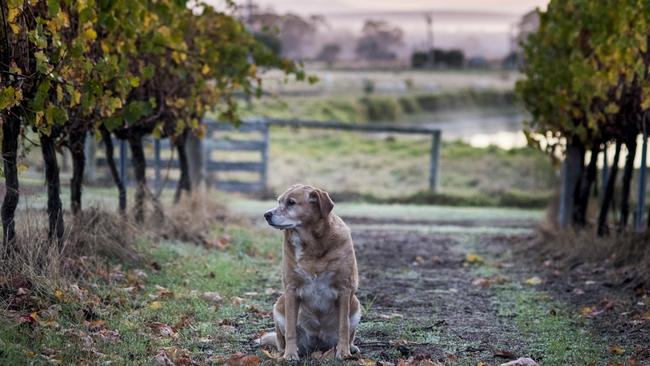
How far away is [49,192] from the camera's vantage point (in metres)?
10.4

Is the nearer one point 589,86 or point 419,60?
point 589,86

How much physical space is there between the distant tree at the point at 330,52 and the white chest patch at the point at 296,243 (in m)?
76.1

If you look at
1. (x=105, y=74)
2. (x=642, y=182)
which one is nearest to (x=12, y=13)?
(x=105, y=74)

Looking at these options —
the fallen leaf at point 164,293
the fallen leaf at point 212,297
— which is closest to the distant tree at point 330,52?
the fallen leaf at point 212,297

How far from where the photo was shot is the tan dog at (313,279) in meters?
7.73

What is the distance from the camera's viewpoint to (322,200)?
7887mm

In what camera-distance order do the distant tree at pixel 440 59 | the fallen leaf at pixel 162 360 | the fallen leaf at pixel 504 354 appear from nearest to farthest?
1. the fallen leaf at pixel 162 360
2. the fallen leaf at pixel 504 354
3. the distant tree at pixel 440 59

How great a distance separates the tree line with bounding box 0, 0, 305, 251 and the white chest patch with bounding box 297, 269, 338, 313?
2619 millimetres

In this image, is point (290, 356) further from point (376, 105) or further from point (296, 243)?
point (376, 105)

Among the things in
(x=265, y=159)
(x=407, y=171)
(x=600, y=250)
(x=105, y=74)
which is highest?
(x=105, y=74)

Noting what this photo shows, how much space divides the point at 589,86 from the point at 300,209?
6.87 metres

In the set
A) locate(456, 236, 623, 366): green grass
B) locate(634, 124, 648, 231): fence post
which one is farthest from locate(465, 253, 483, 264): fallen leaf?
locate(634, 124, 648, 231): fence post

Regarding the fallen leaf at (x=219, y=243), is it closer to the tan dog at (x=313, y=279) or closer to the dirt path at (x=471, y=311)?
the dirt path at (x=471, y=311)

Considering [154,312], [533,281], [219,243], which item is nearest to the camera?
[154,312]
